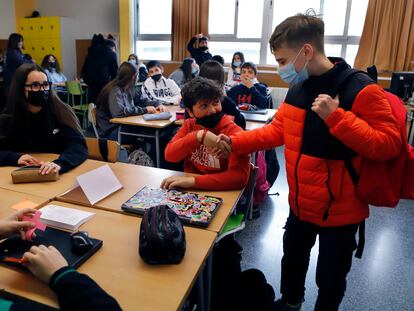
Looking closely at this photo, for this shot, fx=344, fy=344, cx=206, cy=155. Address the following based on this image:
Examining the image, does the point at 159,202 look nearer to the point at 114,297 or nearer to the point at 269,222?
the point at 114,297

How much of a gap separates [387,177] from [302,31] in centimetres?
62

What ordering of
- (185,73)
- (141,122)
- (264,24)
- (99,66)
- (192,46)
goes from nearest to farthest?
(141,122)
(185,73)
(99,66)
(192,46)
(264,24)

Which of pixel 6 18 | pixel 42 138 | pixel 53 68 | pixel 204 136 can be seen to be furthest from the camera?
pixel 6 18

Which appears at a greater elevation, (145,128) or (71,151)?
(71,151)

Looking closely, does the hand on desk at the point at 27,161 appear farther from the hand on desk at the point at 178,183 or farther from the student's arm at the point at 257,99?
the student's arm at the point at 257,99

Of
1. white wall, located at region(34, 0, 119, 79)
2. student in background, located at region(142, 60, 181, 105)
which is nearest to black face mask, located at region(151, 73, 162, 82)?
student in background, located at region(142, 60, 181, 105)

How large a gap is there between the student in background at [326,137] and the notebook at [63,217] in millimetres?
847

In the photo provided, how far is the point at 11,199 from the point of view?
145cm

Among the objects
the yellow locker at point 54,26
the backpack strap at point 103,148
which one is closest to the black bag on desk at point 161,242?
the backpack strap at point 103,148

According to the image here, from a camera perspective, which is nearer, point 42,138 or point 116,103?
point 42,138

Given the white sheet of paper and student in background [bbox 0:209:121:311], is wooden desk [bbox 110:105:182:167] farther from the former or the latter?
student in background [bbox 0:209:121:311]

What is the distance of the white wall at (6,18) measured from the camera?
Result: 314 inches

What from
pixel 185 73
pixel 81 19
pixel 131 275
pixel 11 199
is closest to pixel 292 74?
pixel 131 275

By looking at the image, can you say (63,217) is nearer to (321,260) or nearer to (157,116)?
(321,260)
